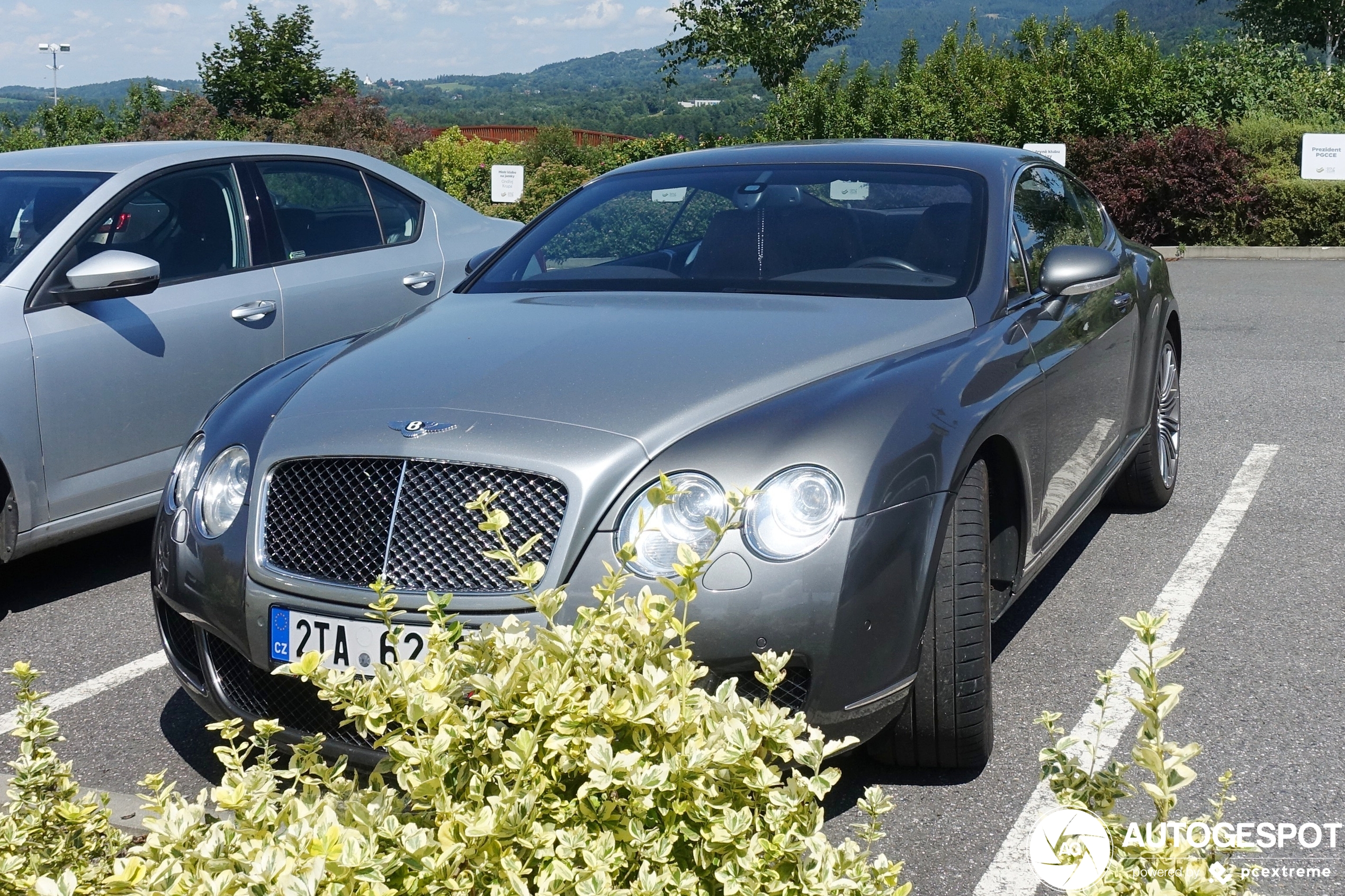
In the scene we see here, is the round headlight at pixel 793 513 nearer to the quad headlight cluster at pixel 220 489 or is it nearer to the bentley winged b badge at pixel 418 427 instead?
the bentley winged b badge at pixel 418 427

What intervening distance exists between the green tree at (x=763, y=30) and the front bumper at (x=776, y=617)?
34789 mm

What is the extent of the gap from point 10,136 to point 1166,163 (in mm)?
27056

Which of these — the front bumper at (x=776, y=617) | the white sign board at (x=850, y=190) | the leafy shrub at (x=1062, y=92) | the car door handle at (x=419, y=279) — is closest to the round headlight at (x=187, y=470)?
the front bumper at (x=776, y=617)

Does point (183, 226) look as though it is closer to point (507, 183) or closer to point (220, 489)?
point (220, 489)

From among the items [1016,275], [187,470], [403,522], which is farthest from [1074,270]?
[187,470]

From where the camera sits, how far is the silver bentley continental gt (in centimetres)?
279

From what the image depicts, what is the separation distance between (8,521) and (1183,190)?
673 inches

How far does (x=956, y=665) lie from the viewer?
3.04 m

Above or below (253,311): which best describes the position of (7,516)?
below

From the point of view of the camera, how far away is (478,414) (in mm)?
3018

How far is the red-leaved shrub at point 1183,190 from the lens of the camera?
18.3 metres

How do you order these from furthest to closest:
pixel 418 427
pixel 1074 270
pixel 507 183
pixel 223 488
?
pixel 507 183 < pixel 1074 270 < pixel 223 488 < pixel 418 427

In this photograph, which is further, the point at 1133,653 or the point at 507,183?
the point at 507,183

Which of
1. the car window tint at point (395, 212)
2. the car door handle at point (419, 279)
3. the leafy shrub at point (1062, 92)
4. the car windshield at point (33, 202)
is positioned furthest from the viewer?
the leafy shrub at point (1062, 92)
